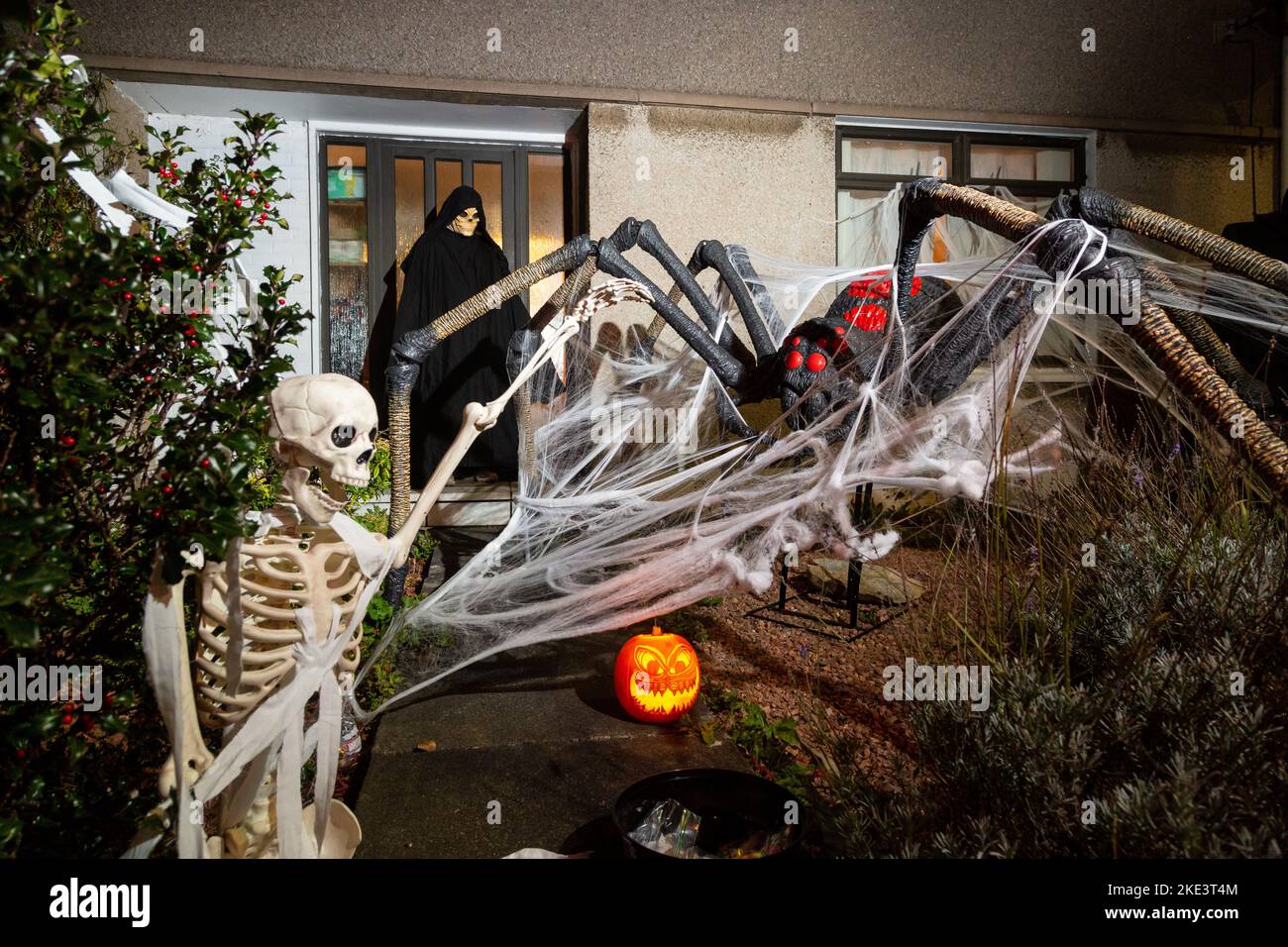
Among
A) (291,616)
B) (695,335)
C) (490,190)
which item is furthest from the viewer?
(490,190)

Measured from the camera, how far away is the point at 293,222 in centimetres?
667

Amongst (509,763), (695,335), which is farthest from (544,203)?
(509,763)

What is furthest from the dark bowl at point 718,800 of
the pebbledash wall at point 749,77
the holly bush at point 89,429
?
the pebbledash wall at point 749,77

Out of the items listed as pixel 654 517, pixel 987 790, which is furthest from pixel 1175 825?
pixel 654 517

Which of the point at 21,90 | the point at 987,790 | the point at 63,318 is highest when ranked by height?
the point at 21,90

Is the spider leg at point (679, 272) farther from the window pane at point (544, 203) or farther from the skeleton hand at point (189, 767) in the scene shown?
the skeleton hand at point (189, 767)

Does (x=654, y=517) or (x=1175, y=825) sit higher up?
(x=654, y=517)

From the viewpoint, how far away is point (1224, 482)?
7.46 ft

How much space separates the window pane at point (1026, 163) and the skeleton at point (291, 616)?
6.92 metres

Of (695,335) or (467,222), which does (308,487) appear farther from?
(467,222)

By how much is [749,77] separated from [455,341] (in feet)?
10.8

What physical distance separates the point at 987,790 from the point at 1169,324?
1.16 meters

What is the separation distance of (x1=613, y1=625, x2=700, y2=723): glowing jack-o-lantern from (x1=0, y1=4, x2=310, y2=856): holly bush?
160 centimetres

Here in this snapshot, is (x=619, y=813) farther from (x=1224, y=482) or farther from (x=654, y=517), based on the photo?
(x=1224, y=482)
